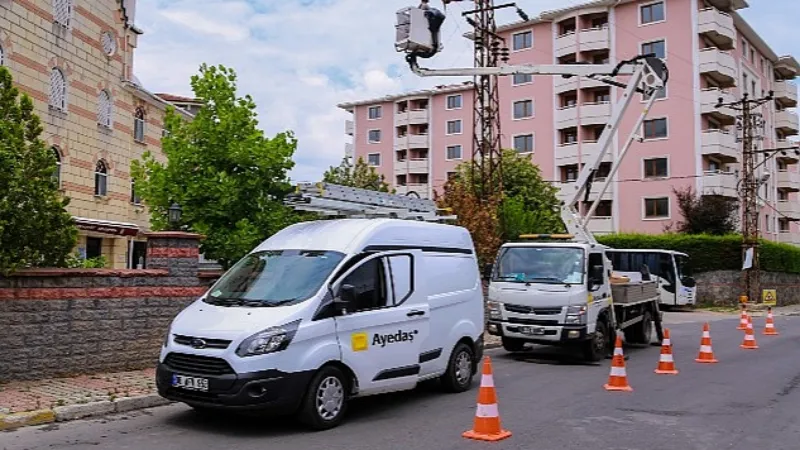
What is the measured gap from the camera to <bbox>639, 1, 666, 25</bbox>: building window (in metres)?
47.8

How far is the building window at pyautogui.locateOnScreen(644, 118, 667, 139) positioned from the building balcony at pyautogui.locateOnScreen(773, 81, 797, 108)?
18.1m

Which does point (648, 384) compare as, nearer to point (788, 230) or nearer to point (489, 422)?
point (489, 422)

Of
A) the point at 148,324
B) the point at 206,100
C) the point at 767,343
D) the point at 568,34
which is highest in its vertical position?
the point at 568,34

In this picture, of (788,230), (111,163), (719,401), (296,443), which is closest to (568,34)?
(788,230)

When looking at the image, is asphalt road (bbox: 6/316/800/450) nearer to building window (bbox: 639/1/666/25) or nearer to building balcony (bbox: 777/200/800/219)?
building window (bbox: 639/1/666/25)

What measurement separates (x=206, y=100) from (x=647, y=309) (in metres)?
11.5

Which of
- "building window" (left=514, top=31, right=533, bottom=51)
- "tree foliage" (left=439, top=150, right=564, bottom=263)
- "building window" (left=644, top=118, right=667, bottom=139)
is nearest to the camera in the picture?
"tree foliage" (left=439, top=150, right=564, bottom=263)

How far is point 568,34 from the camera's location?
50031 mm

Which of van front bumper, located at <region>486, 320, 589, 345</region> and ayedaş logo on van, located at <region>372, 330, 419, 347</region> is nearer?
ayedaş logo on van, located at <region>372, 330, 419, 347</region>

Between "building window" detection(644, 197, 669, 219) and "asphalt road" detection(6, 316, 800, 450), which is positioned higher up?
"building window" detection(644, 197, 669, 219)

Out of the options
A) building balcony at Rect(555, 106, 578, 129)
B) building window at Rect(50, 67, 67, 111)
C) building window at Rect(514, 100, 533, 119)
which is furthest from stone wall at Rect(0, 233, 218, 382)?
building window at Rect(514, 100, 533, 119)

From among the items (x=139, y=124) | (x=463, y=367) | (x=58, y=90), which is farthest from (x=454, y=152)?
(x=463, y=367)

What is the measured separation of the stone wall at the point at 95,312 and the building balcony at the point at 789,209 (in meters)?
56.5

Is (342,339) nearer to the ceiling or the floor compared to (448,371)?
nearer to the ceiling
